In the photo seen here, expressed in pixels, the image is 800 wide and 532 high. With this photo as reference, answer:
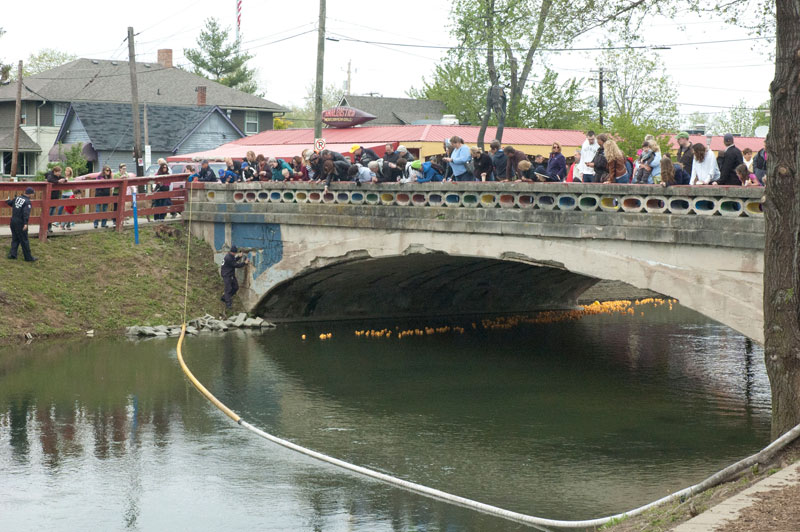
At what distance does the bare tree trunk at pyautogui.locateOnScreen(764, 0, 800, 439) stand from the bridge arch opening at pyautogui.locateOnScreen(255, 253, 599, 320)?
1369cm

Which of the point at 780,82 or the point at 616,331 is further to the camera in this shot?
the point at 616,331

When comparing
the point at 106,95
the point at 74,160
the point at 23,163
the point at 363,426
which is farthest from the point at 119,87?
the point at 363,426

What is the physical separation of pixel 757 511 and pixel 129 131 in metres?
50.1

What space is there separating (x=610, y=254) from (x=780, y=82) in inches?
297

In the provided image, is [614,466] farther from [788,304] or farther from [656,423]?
[788,304]

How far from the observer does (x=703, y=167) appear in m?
17.1

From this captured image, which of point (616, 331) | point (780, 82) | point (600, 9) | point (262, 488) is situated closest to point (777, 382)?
point (780, 82)

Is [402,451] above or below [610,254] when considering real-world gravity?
below

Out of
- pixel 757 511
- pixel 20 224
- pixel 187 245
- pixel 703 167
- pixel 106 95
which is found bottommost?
pixel 757 511

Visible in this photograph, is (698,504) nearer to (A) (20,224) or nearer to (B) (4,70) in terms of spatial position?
(A) (20,224)

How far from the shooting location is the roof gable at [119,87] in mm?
57469

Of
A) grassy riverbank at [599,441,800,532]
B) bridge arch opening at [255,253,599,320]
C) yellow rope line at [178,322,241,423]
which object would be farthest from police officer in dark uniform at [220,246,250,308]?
grassy riverbank at [599,441,800,532]

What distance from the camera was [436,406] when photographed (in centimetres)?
1870

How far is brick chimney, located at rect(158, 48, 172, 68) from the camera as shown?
65.4m
